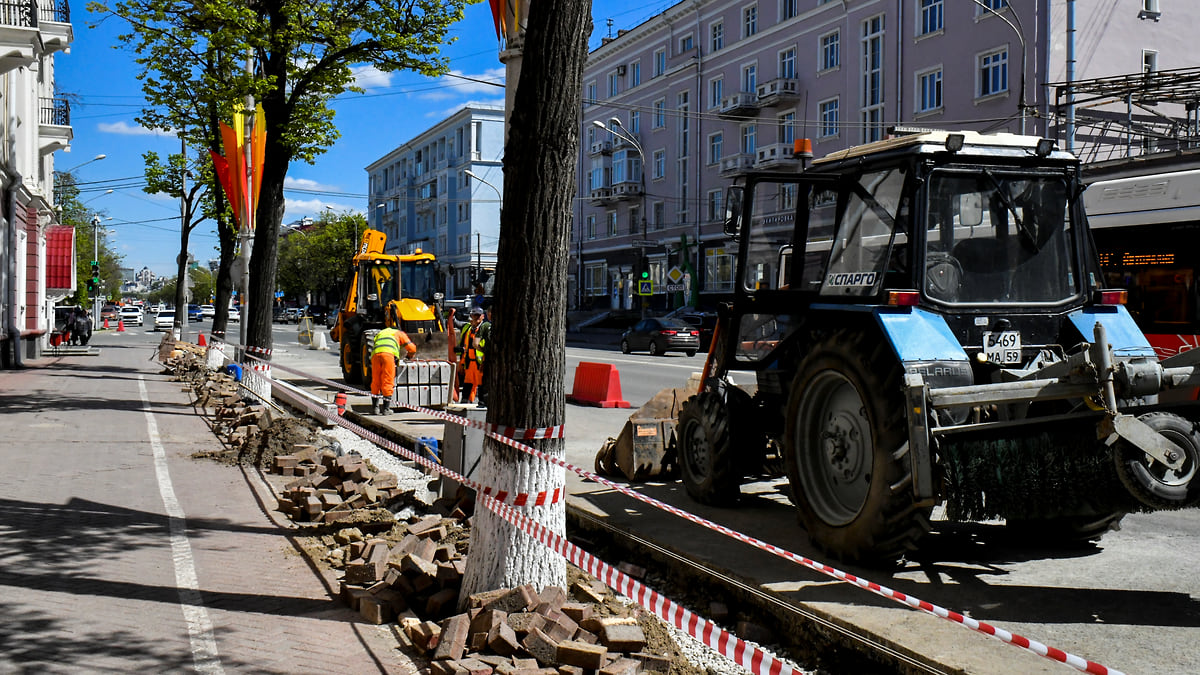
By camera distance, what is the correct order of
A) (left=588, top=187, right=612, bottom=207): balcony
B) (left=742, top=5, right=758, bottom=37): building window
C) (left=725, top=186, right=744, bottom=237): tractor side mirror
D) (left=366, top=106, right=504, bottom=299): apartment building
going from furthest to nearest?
(left=366, top=106, right=504, bottom=299): apartment building < (left=588, top=187, right=612, bottom=207): balcony < (left=742, top=5, right=758, bottom=37): building window < (left=725, top=186, right=744, bottom=237): tractor side mirror

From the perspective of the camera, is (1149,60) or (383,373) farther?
(1149,60)

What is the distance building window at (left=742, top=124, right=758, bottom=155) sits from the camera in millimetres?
43219

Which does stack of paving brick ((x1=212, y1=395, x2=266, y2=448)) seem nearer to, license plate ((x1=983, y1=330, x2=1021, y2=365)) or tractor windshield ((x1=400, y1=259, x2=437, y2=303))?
tractor windshield ((x1=400, y1=259, x2=437, y2=303))

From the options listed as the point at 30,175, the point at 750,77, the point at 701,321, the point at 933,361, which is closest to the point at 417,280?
the point at 30,175

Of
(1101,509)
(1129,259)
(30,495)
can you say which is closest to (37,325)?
(30,495)

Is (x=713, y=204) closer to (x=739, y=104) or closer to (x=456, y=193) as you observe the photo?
(x=739, y=104)

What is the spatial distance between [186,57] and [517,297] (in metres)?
15.3

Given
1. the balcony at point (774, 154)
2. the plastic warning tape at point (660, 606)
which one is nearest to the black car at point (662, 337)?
the balcony at point (774, 154)

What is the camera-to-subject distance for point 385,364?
45.8 ft

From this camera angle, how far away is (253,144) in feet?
58.4

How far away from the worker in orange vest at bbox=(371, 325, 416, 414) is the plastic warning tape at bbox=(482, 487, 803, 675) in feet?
28.7

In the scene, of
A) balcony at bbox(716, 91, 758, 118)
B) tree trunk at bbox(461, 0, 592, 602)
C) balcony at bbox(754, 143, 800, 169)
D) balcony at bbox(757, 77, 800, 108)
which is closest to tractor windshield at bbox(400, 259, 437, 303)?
tree trunk at bbox(461, 0, 592, 602)

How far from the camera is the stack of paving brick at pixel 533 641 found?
430 centimetres

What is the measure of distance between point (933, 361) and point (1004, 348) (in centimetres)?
78
